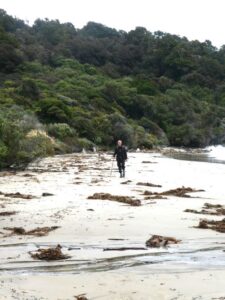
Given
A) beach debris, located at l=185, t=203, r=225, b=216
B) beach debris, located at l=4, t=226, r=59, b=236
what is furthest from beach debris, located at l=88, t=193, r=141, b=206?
beach debris, located at l=4, t=226, r=59, b=236

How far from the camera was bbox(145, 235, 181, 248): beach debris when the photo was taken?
682 cm

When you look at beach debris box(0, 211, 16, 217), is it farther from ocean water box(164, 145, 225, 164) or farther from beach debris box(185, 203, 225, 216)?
ocean water box(164, 145, 225, 164)

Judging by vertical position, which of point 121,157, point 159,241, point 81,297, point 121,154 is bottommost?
point 81,297

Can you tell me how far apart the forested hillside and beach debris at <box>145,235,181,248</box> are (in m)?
12.0

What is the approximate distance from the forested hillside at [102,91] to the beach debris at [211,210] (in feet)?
30.9

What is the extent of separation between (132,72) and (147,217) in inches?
4763

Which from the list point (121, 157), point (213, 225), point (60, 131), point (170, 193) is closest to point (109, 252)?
→ point (213, 225)

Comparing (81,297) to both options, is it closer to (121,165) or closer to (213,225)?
(213,225)

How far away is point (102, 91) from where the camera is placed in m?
81.2

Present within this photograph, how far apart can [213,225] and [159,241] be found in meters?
1.87

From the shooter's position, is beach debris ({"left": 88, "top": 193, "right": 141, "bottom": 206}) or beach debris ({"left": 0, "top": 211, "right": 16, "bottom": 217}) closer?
beach debris ({"left": 0, "top": 211, "right": 16, "bottom": 217})

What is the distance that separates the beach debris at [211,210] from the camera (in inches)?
394

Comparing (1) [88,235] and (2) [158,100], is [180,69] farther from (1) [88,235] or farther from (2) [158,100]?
(1) [88,235]

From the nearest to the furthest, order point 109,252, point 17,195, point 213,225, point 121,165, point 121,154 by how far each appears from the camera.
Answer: point 109,252 → point 213,225 → point 17,195 → point 121,165 → point 121,154
